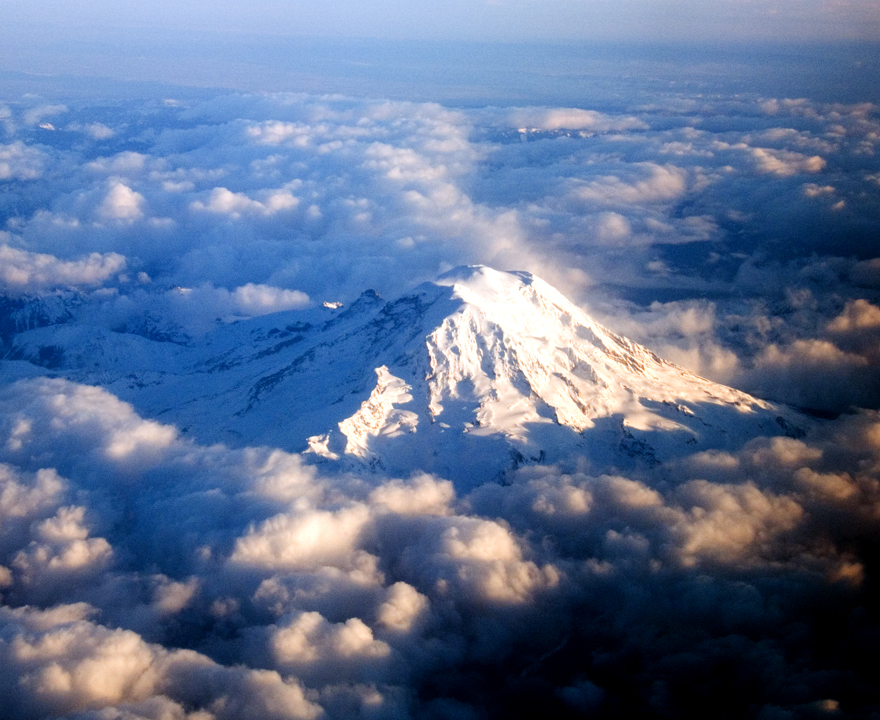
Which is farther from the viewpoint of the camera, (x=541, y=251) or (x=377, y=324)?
(x=541, y=251)

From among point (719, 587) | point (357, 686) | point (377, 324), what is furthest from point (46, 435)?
point (719, 587)

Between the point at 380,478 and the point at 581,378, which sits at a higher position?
the point at 581,378

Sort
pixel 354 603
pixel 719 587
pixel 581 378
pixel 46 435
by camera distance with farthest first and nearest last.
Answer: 1. pixel 46 435
2. pixel 581 378
3. pixel 354 603
4. pixel 719 587

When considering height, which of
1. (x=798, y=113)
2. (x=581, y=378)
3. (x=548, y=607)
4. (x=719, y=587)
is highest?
(x=798, y=113)

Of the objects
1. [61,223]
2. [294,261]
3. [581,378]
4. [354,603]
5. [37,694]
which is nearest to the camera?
[37,694]

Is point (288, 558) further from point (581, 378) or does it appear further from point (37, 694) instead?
point (581, 378)

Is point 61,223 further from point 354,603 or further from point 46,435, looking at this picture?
point 354,603
